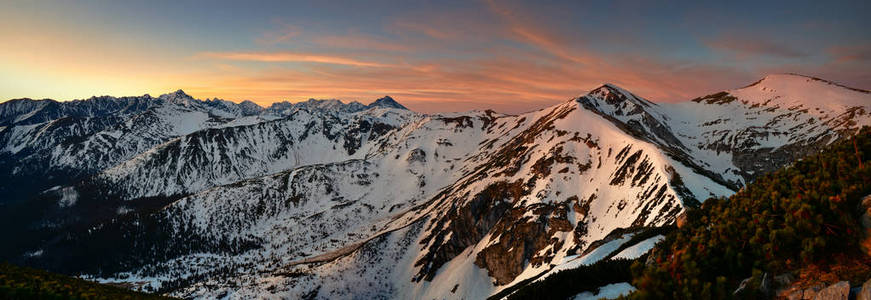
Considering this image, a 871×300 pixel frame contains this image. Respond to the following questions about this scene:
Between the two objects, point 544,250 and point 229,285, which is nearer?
point 544,250

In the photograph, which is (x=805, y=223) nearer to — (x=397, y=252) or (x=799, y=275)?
(x=799, y=275)

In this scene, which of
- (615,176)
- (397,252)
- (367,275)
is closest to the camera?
(615,176)

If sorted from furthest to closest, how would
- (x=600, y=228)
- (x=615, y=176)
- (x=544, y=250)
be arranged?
1. (x=615, y=176)
2. (x=544, y=250)
3. (x=600, y=228)

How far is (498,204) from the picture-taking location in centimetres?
15475

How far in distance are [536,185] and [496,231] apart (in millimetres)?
25549

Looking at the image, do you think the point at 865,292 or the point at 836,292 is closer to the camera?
the point at 865,292

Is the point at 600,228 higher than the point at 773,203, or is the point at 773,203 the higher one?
the point at 773,203

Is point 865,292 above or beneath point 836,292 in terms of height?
above

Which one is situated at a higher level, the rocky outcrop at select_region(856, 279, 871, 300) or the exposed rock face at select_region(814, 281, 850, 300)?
the rocky outcrop at select_region(856, 279, 871, 300)

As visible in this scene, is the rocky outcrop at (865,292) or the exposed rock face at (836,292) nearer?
the rocky outcrop at (865,292)

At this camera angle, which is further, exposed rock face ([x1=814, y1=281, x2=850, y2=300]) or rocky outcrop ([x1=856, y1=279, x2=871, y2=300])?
exposed rock face ([x1=814, y1=281, x2=850, y2=300])

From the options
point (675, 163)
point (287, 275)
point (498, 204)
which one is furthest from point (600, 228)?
point (287, 275)

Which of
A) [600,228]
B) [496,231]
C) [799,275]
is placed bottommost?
Answer: [496,231]

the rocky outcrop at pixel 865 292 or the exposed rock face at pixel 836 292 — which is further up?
the rocky outcrop at pixel 865 292
